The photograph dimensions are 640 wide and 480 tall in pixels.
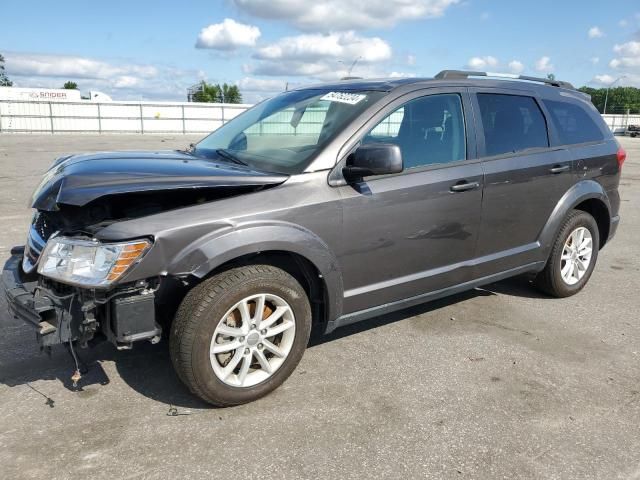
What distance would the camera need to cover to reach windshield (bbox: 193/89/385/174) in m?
3.42

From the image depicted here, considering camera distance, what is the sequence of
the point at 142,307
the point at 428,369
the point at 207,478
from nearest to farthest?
the point at 207,478
the point at 142,307
the point at 428,369

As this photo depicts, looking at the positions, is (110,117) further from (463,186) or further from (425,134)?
(463,186)

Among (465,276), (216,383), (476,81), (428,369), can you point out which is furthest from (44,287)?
(476,81)

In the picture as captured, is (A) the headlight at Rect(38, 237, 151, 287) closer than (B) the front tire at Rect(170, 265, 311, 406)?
Yes

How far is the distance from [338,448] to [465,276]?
1827 millimetres

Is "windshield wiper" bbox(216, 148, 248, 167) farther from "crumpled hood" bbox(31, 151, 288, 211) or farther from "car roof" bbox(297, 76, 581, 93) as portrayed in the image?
"car roof" bbox(297, 76, 581, 93)

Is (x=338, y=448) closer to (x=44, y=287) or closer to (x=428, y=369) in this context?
(x=428, y=369)

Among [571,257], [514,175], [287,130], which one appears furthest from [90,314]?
[571,257]

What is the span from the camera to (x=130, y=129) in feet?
118

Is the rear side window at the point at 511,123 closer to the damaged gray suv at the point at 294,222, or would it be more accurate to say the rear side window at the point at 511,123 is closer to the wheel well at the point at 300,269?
the damaged gray suv at the point at 294,222

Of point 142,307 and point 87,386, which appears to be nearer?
point 142,307

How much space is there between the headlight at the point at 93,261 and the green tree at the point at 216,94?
44.9 m

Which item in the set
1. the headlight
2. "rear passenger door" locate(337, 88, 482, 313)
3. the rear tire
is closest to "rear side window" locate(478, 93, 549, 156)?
"rear passenger door" locate(337, 88, 482, 313)

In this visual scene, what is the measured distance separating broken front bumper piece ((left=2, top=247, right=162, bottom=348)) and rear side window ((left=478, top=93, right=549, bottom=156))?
2.70 metres
